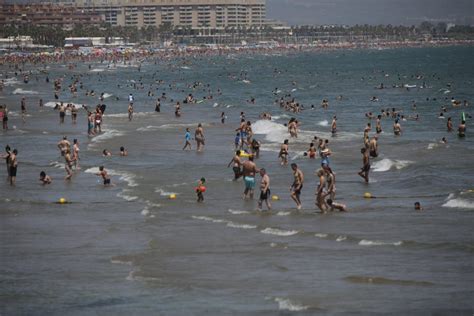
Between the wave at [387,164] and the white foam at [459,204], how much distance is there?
7.81 meters

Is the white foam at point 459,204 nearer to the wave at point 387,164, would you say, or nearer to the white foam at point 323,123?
the wave at point 387,164

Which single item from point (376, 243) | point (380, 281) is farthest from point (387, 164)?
point (380, 281)

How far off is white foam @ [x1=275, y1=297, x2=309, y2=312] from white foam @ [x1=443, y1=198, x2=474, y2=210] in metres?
10.6

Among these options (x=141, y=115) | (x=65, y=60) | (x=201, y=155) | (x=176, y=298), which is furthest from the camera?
(x=65, y=60)

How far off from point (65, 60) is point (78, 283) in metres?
169

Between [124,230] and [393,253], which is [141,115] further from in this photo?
[393,253]

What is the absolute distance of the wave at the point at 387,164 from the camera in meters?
36.0

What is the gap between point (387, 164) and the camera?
36.7 metres

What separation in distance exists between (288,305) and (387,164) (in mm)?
19980

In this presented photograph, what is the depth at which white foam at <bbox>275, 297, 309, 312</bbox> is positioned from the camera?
17.1 meters

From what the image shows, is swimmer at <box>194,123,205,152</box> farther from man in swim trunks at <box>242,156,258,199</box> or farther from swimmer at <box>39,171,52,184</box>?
man in swim trunks at <box>242,156,258,199</box>

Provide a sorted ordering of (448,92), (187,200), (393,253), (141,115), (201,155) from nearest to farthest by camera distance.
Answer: (393,253) < (187,200) < (201,155) < (141,115) < (448,92)

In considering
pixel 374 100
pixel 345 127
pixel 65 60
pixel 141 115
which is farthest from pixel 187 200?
pixel 65 60

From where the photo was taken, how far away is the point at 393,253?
21.0 m
